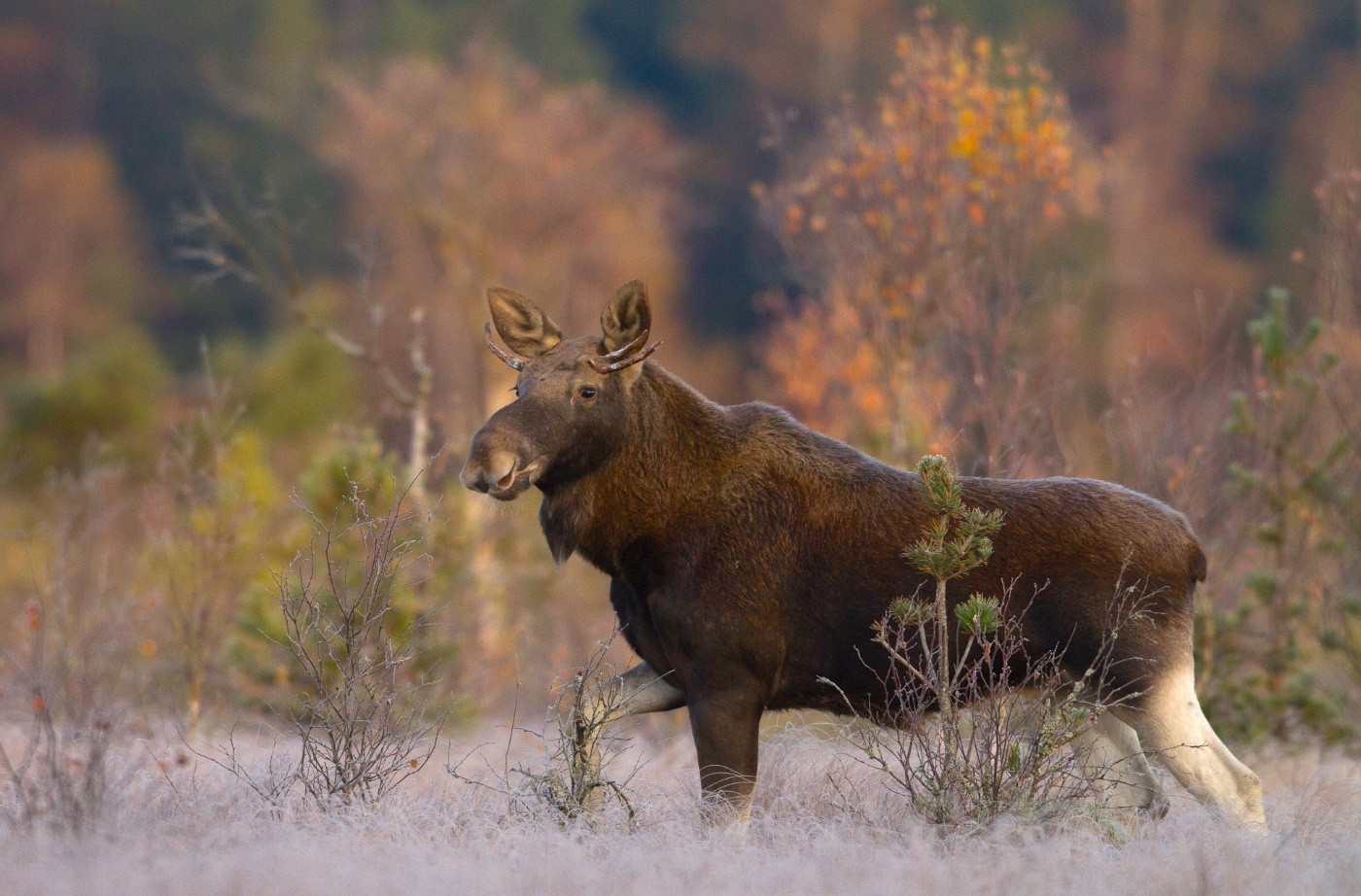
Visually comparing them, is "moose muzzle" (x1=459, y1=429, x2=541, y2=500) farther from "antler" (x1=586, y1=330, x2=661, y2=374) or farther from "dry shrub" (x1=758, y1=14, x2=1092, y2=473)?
"dry shrub" (x1=758, y1=14, x2=1092, y2=473)

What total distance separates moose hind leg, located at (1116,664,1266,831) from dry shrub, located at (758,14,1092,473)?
407 centimetres

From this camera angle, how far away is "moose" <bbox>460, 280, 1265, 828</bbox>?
6.20m

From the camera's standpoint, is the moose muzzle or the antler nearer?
the moose muzzle

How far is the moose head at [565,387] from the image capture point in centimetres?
614

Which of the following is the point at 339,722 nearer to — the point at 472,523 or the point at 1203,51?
the point at 472,523

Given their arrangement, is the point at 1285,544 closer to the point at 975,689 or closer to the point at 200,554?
the point at 975,689

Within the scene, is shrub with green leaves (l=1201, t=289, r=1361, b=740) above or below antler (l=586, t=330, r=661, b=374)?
below

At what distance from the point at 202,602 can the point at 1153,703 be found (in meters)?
7.13

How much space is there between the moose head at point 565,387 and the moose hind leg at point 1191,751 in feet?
8.13

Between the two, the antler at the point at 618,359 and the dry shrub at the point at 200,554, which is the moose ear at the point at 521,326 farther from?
the dry shrub at the point at 200,554

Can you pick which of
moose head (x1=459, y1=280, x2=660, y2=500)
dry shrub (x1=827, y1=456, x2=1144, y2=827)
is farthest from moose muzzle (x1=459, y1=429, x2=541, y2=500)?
dry shrub (x1=827, y1=456, x2=1144, y2=827)

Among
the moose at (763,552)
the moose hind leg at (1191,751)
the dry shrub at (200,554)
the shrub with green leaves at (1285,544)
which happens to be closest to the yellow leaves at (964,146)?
the shrub with green leaves at (1285,544)

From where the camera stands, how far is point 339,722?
677 centimetres

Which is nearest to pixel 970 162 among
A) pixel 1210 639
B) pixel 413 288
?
pixel 1210 639
